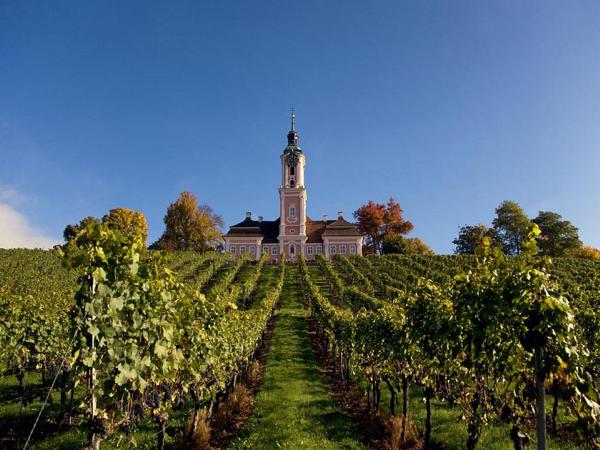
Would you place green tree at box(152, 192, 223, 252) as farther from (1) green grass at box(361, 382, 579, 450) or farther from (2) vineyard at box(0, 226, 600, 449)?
(1) green grass at box(361, 382, 579, 450)

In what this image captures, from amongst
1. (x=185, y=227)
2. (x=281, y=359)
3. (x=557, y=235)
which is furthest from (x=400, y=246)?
(x=281, y=359)

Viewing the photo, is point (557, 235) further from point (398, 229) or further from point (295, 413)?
point (295, 413)

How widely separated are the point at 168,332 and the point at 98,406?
109 centimetres

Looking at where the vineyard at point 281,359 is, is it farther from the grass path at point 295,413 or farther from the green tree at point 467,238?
the green tree at point 467,238

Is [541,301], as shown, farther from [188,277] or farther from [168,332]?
[188,277]

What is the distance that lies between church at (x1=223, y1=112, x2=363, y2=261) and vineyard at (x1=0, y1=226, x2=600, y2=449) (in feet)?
145

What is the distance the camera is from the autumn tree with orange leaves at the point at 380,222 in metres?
74.8

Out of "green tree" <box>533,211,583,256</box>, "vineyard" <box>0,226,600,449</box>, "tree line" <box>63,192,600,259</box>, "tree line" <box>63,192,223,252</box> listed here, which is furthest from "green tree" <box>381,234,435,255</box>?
"vineyard" <box>0,226,600,449</box>

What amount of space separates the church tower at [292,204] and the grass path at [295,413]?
4742 cm

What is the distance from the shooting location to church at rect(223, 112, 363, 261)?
6919cm

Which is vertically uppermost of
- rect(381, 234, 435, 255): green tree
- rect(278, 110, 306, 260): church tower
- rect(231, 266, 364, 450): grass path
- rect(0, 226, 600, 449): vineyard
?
rect(278, 110, 306, 260): church tower

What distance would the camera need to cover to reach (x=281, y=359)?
20.0 meters

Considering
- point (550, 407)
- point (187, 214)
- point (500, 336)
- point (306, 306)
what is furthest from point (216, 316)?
point (187, 214)

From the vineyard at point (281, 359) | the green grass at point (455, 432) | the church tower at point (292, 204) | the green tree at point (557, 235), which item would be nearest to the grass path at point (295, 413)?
the vineyard at point (281, 359)
